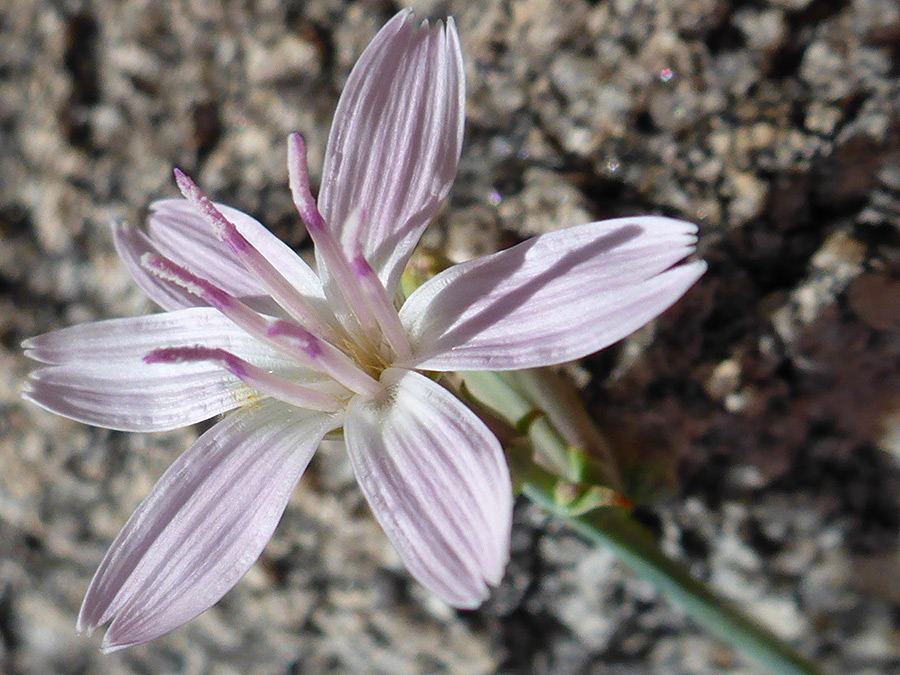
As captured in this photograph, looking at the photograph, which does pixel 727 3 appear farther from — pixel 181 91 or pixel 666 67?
pixel 181 91

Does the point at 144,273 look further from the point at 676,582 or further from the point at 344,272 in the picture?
the point at 676,582

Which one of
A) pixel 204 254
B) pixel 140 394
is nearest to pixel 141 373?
pixel 140 394

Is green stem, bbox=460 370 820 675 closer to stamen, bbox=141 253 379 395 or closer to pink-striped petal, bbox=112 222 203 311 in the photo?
stamen, bbox=141 253 379 395

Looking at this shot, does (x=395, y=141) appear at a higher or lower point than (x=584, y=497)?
higher

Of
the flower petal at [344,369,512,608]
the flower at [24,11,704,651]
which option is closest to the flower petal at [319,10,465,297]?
the flower at [24,11,704,651]

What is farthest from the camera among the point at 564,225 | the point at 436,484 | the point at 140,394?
the point at 564,225

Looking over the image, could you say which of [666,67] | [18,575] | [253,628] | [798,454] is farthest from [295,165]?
[18,575]

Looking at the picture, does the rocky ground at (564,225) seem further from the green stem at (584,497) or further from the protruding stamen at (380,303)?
the protruding stamen at (380,303)
